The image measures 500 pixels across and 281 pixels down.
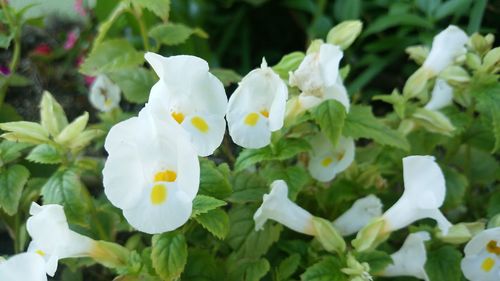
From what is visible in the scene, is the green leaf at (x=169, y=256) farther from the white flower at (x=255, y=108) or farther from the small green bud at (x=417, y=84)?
the small green bud at (x=417, y=84)

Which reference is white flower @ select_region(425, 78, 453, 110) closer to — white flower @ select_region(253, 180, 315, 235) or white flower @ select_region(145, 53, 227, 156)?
white flower @ select_region(253, 180, 315, 235)

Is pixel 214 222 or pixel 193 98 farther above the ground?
pixel 193 98

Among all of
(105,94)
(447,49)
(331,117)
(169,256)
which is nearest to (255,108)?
(331,117)

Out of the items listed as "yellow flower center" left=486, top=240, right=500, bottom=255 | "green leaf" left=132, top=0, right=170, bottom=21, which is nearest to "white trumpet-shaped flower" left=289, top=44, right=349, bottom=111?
"green leaf" left=132, top=0, right=170, bottom=21

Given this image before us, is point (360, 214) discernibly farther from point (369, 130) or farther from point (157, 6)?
point (157, 6)

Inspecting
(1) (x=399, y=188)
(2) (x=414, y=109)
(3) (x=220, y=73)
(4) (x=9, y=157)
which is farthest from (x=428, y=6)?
(4) (x=9, y=157)
